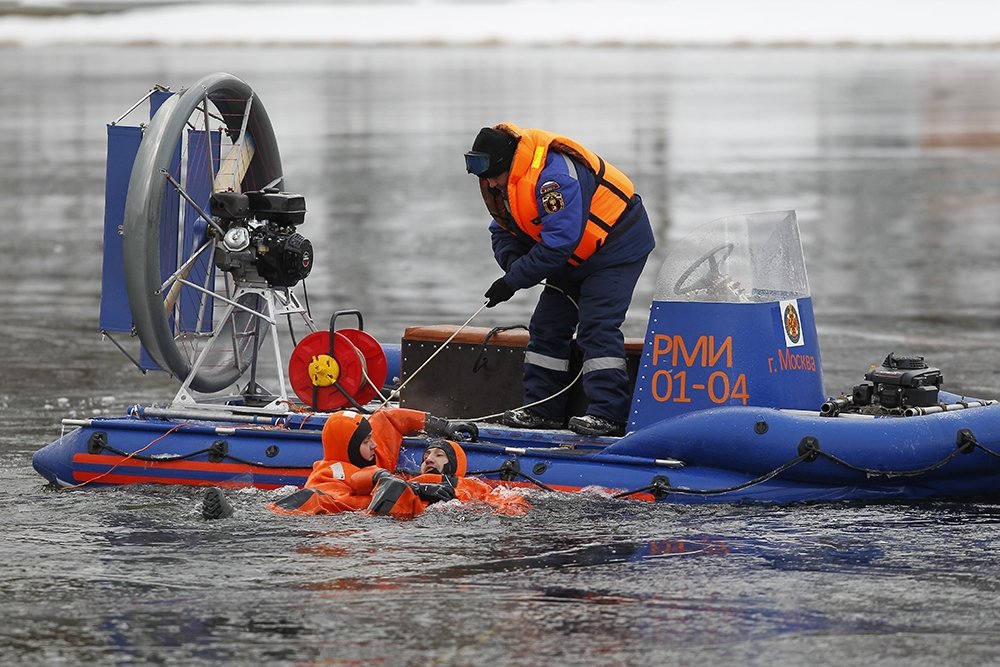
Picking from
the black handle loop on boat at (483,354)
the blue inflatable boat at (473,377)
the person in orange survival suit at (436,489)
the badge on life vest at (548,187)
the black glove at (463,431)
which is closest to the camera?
the person in orange survival suit at (436,489)

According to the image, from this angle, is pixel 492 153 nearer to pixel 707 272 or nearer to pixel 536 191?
pixel 536 191

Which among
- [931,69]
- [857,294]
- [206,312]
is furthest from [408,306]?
[931,69]

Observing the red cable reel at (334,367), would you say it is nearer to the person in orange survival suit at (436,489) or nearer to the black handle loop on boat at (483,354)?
the black handle loop on boat at (483,354)

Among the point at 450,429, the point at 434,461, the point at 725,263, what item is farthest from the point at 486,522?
the point at 725,263

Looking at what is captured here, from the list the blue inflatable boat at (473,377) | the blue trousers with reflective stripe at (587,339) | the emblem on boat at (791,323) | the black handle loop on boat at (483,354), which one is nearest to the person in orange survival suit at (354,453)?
the blue inflatable boat at (473,377)

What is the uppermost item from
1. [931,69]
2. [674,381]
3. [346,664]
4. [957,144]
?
[931,69]

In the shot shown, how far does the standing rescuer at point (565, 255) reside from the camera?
7961 millimetres

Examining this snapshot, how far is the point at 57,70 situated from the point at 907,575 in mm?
66991

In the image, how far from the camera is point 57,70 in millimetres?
70000

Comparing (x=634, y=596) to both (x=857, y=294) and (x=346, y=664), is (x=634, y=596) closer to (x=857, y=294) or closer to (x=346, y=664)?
(x=346, y=664)

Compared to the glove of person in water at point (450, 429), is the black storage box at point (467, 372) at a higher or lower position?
higher

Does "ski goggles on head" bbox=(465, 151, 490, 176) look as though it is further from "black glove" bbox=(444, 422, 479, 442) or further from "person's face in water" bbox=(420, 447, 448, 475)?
"person's face in water" bbox=(420, 447, 448, 475)

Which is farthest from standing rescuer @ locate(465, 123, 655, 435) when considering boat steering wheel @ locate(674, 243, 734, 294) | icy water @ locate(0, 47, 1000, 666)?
icy water @ locate(0, 47, 1000, 666)

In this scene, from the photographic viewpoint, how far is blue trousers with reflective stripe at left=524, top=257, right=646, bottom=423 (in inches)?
318
